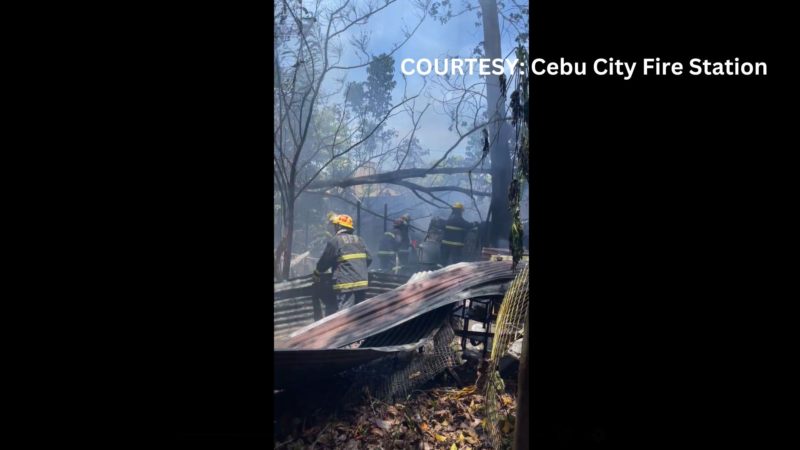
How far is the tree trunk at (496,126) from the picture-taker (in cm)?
286

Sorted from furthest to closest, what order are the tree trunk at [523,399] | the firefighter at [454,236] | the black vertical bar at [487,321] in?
the firefighter at [454,236], the black vertical bar at [487,321], the tree trunk at [523,399]

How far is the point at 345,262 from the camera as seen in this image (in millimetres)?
3830

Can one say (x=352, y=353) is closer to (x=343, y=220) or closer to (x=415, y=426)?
(x=415, y=426)

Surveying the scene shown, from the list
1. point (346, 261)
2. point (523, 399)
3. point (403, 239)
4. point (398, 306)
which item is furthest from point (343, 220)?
point (523, 399)

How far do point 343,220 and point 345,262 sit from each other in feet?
1.43

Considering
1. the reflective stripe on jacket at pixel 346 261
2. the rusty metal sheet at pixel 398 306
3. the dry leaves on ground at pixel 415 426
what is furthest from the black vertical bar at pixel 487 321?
the reflective stripe on jacket at pixel 346 261

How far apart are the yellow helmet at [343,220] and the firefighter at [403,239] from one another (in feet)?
1.32

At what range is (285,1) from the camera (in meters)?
3.17

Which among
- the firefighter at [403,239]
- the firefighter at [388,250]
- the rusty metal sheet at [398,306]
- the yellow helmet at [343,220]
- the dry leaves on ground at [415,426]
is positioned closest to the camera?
the dry leaves on ground at [415,426]

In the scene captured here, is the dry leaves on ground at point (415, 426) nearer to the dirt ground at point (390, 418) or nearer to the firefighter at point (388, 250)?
the dirt ground at point (390, 418)
